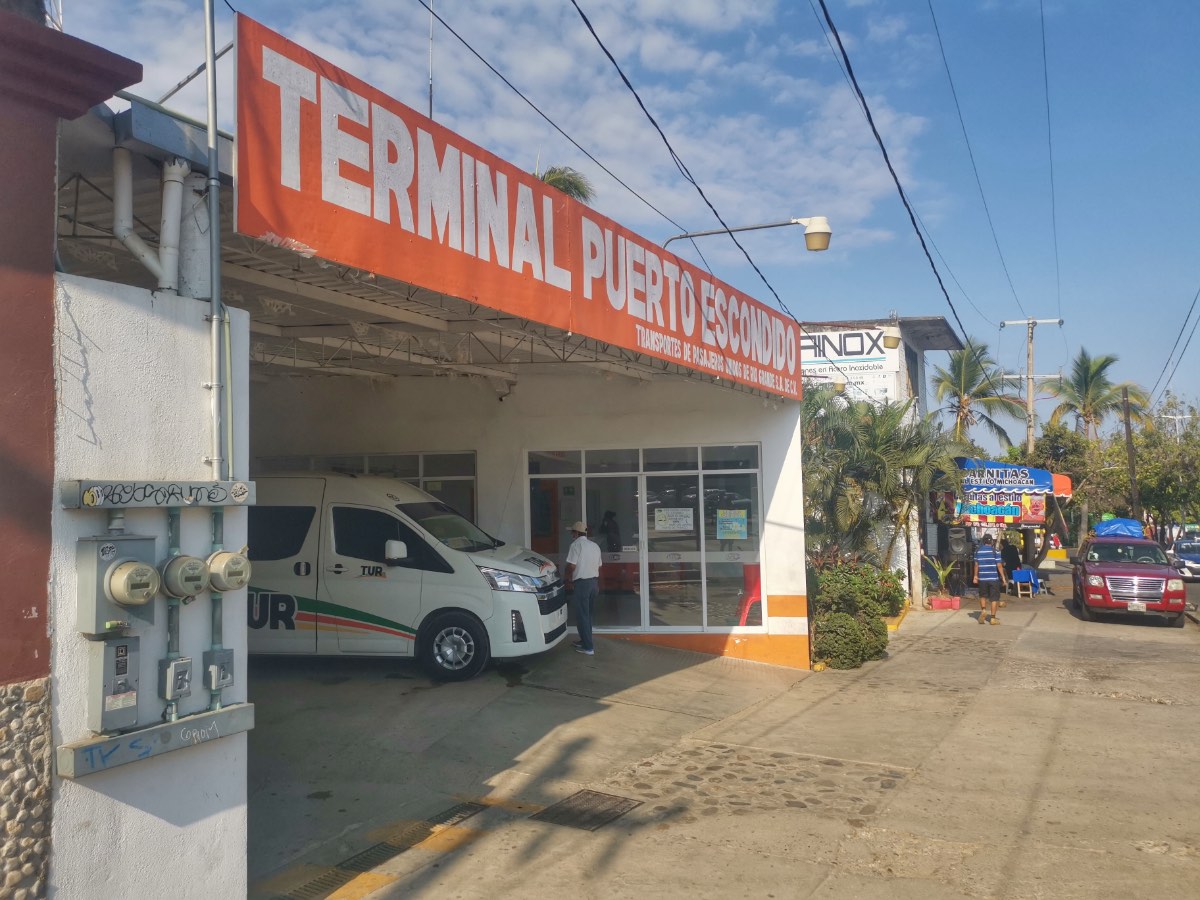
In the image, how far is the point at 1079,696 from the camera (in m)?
11.9

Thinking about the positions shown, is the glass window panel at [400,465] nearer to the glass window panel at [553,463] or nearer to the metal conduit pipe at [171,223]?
the glass window panel at [553,463]

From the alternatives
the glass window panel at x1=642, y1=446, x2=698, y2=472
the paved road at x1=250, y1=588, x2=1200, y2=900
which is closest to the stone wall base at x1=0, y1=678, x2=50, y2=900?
the paved road at x1=250, y1=588, x2=1200, y2=900

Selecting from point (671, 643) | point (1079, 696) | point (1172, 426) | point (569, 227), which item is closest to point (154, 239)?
point (569, 227)

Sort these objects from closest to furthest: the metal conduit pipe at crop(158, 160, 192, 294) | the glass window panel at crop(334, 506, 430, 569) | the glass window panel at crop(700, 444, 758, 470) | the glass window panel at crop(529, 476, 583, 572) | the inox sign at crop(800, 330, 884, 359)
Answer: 1. the metal conduit pipe at crop(158, 160, 192, 294)
2. the glass window panel at crop(334, 506, 430, 569)
3. the glass window panel at crop(700, 444, 758, 470)
4. the glass window panel at crop(529, 476, 583, 572)
5. the inox sign at crop(800, 330, 884, 359)

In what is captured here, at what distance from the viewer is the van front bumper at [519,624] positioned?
10203 millimetres

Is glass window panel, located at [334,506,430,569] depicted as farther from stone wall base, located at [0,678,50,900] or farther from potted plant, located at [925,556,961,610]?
potted plant, located at [925,556,961,610]

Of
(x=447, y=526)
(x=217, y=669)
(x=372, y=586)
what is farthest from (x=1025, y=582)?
(x=217, y=669)

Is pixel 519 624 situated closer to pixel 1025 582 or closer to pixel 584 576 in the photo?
pixel 584 576

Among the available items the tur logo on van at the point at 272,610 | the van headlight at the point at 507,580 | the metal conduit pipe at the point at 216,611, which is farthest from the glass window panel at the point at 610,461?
the metal conduit pipe at the point at 216,611

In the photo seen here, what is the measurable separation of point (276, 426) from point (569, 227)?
8.10 metres

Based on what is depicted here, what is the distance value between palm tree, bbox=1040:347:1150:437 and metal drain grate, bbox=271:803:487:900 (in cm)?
3945

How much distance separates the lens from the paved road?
236 inches

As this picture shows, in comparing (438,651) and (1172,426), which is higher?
(1172,426)

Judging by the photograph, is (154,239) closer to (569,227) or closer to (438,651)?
(569,227)
